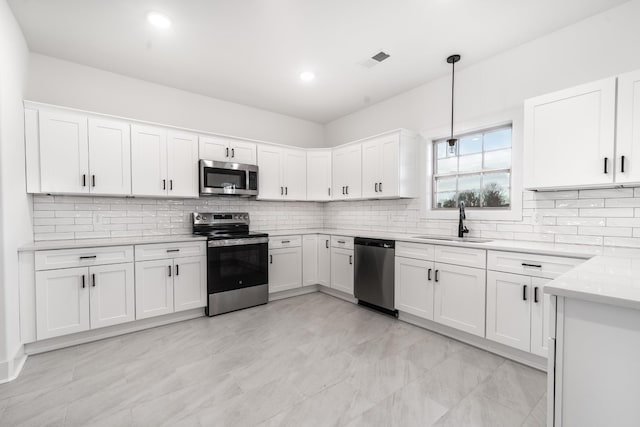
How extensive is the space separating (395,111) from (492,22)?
1713 millimetres

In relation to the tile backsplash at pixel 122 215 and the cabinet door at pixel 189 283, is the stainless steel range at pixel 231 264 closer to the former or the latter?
the cabinet door at pixel 189 283

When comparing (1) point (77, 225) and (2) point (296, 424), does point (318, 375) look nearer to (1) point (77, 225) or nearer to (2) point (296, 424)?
(2) point (296, 424)

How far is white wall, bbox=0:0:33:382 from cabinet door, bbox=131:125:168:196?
899mm

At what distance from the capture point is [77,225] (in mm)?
3174

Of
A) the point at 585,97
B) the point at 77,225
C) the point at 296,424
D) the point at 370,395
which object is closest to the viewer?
the point at 296,424

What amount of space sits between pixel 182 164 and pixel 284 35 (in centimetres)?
197

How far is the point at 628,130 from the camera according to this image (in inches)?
81.3

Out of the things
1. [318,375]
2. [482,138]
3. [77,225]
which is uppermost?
[482,138]

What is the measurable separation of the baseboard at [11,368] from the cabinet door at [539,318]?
4.09m

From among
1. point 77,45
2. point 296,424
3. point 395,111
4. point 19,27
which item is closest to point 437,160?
point 395,111

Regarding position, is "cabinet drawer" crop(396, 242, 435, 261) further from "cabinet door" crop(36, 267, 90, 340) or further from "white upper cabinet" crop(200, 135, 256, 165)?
"cabinet door" crop(36, 267, 90, 340)

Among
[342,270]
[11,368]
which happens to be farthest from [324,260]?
[11,368]

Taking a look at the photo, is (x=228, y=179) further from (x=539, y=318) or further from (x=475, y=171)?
(x=539, y=318)

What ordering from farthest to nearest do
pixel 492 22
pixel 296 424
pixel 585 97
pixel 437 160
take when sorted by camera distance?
pixel 437 160 < pixel 492 22 < pixel 585 97 < pixel 296 424
